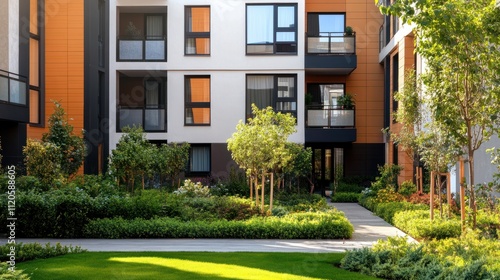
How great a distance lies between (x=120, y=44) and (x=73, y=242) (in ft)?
52.6

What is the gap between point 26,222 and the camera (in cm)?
1634

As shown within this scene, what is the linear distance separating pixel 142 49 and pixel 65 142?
9.56 m

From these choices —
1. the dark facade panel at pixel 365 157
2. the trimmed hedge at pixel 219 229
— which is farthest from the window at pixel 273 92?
the trimmed hedge at pixel 219 229

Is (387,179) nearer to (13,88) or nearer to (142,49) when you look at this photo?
(142,49)

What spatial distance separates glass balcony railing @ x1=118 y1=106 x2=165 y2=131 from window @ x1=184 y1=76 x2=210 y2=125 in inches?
46.3

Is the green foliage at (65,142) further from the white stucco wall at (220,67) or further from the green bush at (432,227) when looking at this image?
the green bush at (432,227)

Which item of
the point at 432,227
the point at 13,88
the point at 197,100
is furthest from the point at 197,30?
the point at 432,227

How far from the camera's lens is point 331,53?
30844 millimetres

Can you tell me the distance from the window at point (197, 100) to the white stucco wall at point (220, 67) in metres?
0.29

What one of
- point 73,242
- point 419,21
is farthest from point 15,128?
point 419,21

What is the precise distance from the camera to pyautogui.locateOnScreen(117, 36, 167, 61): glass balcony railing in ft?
99.4

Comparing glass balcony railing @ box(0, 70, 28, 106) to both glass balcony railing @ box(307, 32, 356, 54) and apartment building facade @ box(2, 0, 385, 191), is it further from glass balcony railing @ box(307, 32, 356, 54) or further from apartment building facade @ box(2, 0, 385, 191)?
glass balcony railing @ box(307, 32, 356, 54)

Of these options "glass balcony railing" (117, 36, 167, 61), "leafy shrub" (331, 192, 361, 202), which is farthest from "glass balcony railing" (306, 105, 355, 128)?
"glass balcony railing" (117, 36, 167, 61)

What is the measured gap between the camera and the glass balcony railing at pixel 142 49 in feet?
99.4
